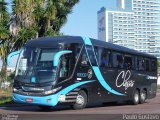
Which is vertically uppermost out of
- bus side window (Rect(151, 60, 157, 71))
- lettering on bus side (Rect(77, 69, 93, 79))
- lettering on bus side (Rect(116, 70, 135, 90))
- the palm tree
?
the palm tree

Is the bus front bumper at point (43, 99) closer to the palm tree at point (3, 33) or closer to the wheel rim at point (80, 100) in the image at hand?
the wheel rim at point (80, 100)

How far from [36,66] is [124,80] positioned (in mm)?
6802

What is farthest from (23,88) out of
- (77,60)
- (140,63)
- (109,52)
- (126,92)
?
(140,63)

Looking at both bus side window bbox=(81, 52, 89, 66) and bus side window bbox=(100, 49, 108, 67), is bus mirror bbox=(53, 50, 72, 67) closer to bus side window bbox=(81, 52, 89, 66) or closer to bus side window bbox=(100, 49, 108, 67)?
bus side window bbox=(81, 52, 89, 66)

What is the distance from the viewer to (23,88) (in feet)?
62.4

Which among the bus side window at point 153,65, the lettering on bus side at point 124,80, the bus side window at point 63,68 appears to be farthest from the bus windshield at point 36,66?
the bus side window at point 153,65

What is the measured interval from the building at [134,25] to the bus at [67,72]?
6328 centimetres

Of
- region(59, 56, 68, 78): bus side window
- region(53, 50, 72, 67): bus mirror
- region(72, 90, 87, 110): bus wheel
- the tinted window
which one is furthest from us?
the tinted window

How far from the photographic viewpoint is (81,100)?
65.9ft

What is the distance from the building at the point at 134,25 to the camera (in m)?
99.4

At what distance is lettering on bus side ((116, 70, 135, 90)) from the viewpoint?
23.6 meters

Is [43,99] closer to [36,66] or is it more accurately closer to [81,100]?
[36,66]

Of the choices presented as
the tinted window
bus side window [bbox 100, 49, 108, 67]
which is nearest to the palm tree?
the tinted window

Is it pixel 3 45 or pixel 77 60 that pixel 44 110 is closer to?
pixel 77 60
